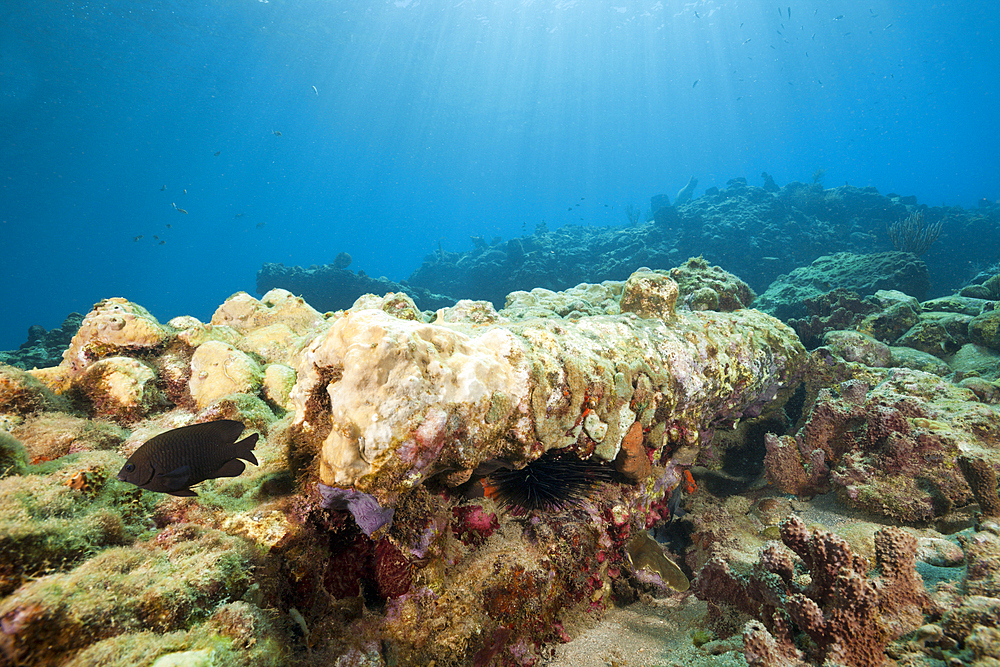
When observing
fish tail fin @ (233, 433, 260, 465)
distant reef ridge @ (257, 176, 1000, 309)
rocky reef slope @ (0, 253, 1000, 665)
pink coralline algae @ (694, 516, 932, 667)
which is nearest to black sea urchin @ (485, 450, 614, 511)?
rocky reef slope @ (0, 253, 1000, 665)

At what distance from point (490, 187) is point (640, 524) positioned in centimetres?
12973

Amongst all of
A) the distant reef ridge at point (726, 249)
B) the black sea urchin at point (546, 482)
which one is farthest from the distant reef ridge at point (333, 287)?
the black sea urchin at point (546, 482)

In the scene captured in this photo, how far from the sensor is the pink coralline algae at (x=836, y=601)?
1.93 metres

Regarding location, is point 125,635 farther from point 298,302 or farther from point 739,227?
point 739,227

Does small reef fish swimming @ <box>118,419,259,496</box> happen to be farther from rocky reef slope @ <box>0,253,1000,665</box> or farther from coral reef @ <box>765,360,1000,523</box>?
coral reef @ <box>765,360,1000,523</box>

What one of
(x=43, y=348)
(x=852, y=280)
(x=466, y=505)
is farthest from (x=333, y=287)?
(x=852, y=280)

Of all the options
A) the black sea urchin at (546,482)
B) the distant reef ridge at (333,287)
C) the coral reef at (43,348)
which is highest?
the distant reef ridge at (333,287)

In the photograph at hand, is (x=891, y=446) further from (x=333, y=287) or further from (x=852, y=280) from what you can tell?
(x=333, y=287)

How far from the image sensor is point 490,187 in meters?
122

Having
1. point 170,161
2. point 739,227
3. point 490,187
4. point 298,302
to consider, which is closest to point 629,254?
point 739,227

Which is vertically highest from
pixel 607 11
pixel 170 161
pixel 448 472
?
pixel 607 11

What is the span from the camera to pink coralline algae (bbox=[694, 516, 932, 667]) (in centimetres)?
193

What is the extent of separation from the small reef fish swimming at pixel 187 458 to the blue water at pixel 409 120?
120 ft

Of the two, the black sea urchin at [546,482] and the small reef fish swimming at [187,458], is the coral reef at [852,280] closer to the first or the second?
the black sea urchin at [546,482]
